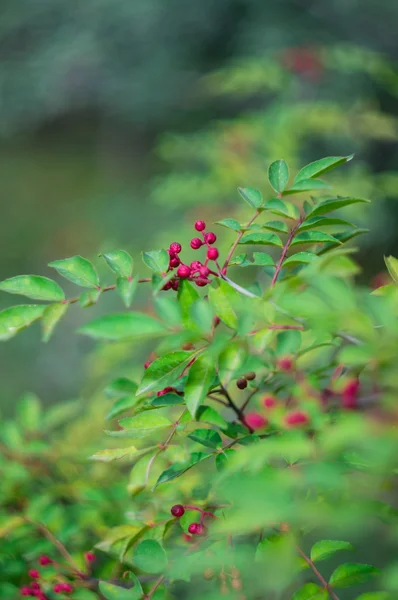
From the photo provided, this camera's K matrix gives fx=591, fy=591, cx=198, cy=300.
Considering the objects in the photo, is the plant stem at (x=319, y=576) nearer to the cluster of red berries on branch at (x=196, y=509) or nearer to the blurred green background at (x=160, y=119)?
the cluster of red berries on branch at (x=196, y=509)

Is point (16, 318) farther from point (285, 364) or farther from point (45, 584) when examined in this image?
point (45, 584)

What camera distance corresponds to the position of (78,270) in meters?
0.69

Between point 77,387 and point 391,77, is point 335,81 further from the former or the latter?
point 77,387

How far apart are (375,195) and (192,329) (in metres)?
1.83

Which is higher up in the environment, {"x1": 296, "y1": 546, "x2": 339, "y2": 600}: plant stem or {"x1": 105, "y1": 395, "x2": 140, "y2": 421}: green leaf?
{"x1": 105, "y1": 395, "x2": 140, "y2": 421}: green leaf

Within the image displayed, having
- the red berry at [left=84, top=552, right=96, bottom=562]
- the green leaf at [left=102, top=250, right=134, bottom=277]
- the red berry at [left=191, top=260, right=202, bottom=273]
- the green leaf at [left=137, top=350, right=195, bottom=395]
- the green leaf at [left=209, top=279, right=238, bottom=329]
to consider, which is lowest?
the red berry at [left=84, top=552, right=96, bottom=562]

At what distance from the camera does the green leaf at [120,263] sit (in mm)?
660

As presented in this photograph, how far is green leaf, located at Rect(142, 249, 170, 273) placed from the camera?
2.10ft

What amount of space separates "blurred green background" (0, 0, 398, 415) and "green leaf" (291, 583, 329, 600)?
1508 mm

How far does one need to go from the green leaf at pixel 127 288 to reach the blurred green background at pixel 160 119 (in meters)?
1.46

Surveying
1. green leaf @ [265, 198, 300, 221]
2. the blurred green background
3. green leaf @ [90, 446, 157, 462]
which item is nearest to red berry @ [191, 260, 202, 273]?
green leaf @ [265, 198, 300, 221]

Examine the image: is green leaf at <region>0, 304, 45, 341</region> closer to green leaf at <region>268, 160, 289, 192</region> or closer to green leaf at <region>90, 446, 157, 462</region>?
green leaf at <region>90, 446, 157, 462</region>

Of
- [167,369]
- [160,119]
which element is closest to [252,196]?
[167,369]

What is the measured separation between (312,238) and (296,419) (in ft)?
0.74
